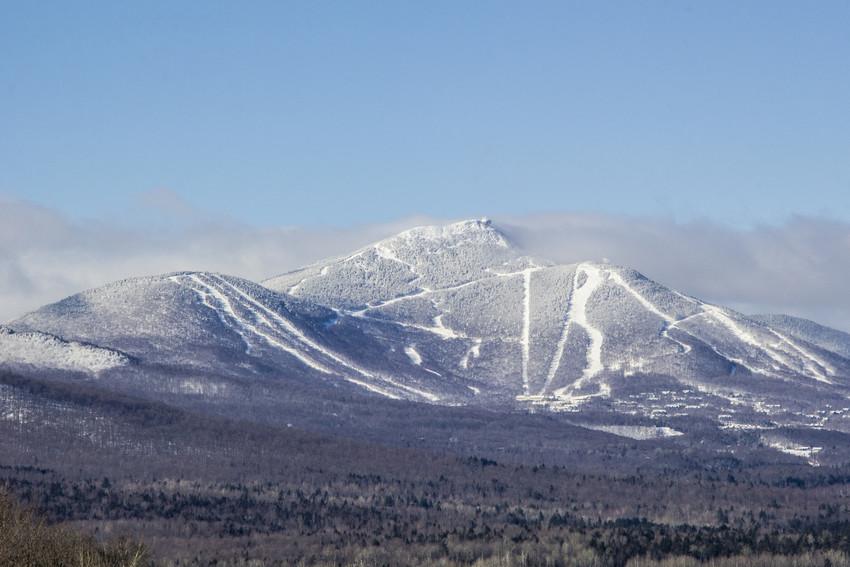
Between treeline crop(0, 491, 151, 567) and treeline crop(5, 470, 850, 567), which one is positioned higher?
treeline crop(0, 491, 151, 567)

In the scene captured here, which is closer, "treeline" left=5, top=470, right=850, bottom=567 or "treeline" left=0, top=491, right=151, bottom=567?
"treeline" left=0, top=491, right=151, bottom=567

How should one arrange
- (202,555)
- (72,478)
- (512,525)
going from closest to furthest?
1. (202,555)
2. (512,525)
3. (72,478)

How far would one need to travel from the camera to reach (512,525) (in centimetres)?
16075

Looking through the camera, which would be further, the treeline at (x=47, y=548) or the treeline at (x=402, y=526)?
the treeline at (x=402, y=526)

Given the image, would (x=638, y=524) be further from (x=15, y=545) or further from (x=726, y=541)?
(x=15, y=545)

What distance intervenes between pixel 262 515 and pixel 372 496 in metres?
27.2

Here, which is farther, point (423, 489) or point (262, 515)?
point (423, 489)

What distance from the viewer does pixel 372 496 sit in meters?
188

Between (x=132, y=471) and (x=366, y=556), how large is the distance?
70.3 meters

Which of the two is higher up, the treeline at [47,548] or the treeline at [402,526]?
the treeline at [47,548]

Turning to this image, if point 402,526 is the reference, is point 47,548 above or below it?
above

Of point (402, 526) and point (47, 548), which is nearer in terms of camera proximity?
point (47, 548)

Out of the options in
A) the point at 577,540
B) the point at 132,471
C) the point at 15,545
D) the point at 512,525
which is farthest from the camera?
the point at 132,471

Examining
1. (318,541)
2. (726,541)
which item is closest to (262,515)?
(318,541)
